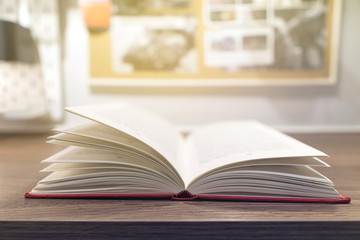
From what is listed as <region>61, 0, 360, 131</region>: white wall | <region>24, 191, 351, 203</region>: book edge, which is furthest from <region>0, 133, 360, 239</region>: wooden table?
<region>61, 0, 360, 131</region>: white wall

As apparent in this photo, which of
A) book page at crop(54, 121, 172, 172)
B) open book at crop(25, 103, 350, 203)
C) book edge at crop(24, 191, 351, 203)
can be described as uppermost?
book page at crop(54, 121, 172, 172)

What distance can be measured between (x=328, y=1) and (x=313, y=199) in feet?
2.61

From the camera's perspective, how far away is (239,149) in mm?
521

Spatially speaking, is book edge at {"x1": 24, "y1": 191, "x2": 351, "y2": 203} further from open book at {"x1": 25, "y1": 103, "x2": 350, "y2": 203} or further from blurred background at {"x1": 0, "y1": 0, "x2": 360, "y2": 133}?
blurred background at {"x1": 0, "y1": 0, "x2": 360, "y2": 133}

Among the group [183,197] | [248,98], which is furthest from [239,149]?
[248,98]

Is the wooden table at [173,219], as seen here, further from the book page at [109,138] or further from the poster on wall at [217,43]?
the poster on wall at [217,43]

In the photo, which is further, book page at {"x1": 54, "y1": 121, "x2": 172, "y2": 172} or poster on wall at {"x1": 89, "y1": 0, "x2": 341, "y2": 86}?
poster on wall at {"x1": 89, "y1": 0, "x2": 341, "y2": 86}

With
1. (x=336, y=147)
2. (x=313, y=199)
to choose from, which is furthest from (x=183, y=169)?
(x=336, y=147)

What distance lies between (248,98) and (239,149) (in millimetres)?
559

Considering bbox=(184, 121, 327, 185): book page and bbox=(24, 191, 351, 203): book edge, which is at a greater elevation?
bbox=(184, 121, 327, 185): book page

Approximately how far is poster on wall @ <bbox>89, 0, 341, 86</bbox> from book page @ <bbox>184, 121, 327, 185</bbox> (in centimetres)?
36

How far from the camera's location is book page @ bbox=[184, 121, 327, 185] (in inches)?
18.0

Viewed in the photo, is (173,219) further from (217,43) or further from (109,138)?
(217,43)

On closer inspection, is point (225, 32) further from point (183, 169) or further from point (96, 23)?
point (183, 169)
